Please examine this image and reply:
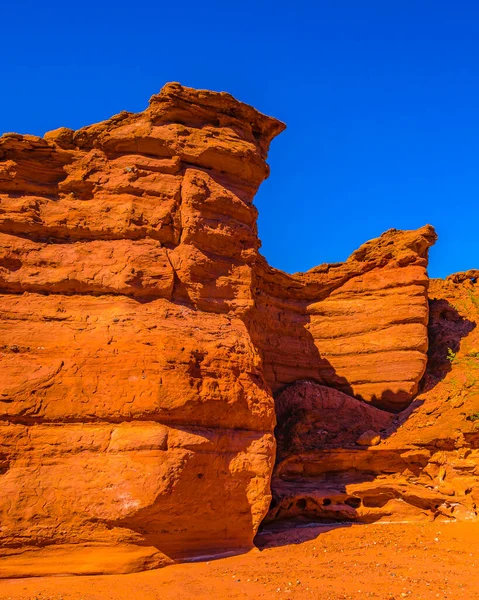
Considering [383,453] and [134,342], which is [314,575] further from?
[383,453]

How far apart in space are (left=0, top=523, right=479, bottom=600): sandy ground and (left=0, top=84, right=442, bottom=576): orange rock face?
472 mm

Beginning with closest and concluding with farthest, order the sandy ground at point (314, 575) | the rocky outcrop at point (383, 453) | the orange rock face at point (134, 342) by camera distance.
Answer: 1. the sandy ground at point (314, 575)
2. the orange rock face at point (134, 342)
3. the rocky outcrop at point (383, 453)

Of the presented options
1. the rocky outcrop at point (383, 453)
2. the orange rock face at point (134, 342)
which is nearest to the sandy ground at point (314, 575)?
the orange rock face at point (134, 342)

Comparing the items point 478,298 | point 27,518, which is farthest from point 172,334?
point 478,298

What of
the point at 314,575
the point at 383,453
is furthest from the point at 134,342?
the point at 383,453

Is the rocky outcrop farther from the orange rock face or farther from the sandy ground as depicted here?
the sandy ground

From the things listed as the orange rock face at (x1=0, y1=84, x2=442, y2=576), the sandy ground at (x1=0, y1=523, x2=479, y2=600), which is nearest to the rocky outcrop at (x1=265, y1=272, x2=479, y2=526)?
the orange rock face at (x1=0, y1=84, x2=442, y2=576)

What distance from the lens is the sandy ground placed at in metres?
8.12

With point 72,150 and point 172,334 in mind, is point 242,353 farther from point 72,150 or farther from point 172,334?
point 72,150

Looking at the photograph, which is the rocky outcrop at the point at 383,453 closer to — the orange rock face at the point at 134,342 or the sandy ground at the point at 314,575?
the orange rock face at the point at 134,342

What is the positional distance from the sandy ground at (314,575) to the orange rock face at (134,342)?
472 mm

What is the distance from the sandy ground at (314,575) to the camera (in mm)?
8125

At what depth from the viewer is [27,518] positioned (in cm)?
875

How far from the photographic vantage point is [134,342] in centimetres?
1012
